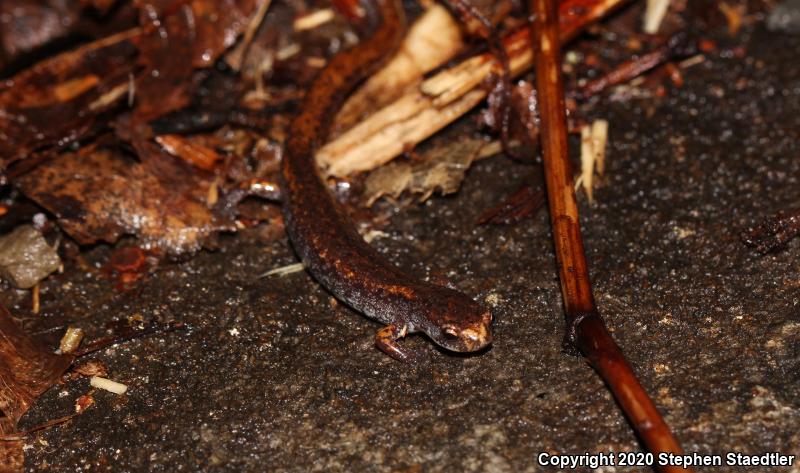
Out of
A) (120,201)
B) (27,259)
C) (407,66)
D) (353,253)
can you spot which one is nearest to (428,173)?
(353,253)

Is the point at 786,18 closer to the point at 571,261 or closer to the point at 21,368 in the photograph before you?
the point at 571,261

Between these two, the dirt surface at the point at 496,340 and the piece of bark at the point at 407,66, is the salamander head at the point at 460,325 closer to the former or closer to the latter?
the dirt surface at the point at 496,340

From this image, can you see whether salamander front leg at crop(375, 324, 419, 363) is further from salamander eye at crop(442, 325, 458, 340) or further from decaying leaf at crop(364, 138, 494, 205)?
decaying leaf at crop(364, 138, 494, 205)

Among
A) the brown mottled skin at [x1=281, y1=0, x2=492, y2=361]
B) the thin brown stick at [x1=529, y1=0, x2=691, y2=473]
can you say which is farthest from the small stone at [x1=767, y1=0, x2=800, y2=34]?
the brown mottled skin at [x1=281, y1=0, x2=492, y2=361]

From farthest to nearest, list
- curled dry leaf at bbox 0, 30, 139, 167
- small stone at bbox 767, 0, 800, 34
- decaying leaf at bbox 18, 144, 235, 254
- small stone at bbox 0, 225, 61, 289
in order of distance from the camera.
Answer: small stone at bbox 767, 0, 800, 34 < curled dry leaf at bbox 0, 30, 139, 167 < decaying leaf at bbox 18, 144, 235, 254 < small stone at bbox 0, 225, 61, 289

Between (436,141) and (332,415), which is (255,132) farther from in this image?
(332,415)
